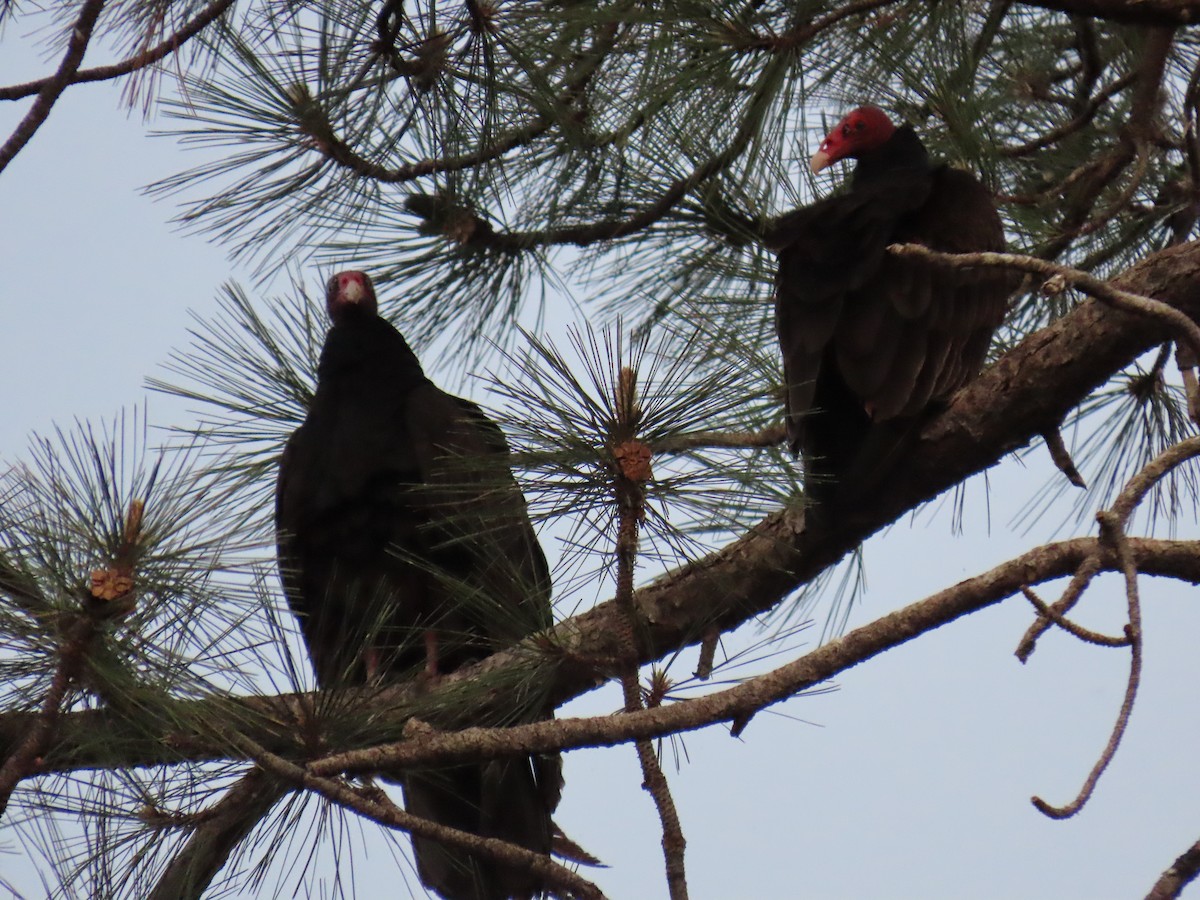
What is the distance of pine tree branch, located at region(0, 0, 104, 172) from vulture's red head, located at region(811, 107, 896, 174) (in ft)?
5.08

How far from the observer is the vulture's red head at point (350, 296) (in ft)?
10.3

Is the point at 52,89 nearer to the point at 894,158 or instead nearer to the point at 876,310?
the point at 876,310

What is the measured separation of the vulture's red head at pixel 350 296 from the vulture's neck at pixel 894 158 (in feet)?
3.47

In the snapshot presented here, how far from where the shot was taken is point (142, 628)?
177cm

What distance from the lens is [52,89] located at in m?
1.88

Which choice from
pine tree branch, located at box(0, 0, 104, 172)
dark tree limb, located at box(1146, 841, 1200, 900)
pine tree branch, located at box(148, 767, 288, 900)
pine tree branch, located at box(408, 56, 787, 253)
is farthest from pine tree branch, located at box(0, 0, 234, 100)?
dark tree limb, located at box(1146, 841, 1200, 900)

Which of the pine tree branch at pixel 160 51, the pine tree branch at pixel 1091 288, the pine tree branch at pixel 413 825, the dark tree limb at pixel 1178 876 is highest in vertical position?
the pine tree branch at pixel 160 51

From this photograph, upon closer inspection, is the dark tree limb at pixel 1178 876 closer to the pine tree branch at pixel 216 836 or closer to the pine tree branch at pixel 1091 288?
the pine tree branch at pixel 1091 288

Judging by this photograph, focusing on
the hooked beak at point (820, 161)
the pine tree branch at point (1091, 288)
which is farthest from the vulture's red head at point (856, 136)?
the pine tree branch at point (1091, 288)

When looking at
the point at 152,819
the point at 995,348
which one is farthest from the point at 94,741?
the point at 995,348

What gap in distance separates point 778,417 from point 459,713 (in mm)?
855

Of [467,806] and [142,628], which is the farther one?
[467,806]

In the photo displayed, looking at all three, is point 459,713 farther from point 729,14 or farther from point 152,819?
point 729,14

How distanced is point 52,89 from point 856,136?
1659 mm
